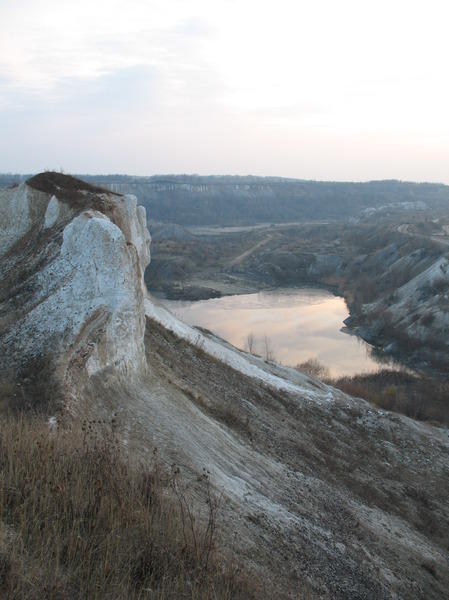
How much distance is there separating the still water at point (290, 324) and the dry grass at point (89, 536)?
28217 mm

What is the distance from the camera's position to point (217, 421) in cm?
1169

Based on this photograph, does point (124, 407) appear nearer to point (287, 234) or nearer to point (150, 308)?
point (150, 308)

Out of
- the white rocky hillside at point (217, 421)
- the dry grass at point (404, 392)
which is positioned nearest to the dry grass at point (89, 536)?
the white rocky hillside at point (217, 421)

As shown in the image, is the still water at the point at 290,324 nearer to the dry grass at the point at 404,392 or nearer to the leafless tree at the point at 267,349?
the leafless tree at the point at 267,349

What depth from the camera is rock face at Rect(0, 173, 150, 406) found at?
8984mm

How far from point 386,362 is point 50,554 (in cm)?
3421

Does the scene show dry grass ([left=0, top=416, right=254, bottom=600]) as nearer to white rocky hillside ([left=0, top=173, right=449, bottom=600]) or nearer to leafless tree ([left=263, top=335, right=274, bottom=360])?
white rocky hillside ([left=0, top=173, right=449, bottom=600])

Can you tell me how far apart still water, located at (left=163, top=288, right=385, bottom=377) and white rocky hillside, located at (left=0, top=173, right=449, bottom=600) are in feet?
58.1

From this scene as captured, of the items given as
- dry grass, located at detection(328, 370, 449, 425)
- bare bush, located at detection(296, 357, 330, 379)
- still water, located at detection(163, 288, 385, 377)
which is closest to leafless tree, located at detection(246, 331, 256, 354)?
still water, located at detection(163, 288, 385, 377)

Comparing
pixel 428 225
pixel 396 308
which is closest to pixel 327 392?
pixel 396 308

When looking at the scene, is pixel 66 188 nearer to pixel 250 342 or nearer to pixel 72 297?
pixel 72 297

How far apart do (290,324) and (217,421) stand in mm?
31937

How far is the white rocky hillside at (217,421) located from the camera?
7.59 meters

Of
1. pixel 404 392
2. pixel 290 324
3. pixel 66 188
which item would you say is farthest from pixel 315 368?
pixel 66 188
